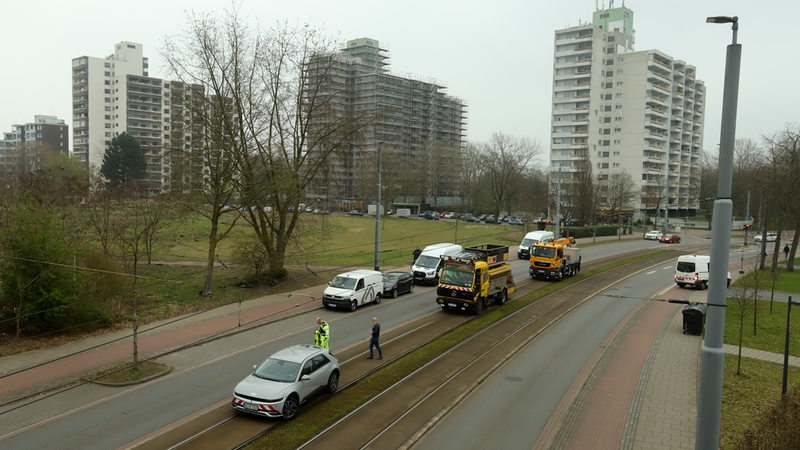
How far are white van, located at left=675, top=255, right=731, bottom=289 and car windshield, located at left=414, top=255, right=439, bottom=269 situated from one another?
52.4 ft

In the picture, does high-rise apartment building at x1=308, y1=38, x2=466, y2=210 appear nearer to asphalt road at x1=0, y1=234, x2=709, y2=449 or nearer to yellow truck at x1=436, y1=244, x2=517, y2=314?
yellow truck at x1=436, y1=244, x2=517, y2=314

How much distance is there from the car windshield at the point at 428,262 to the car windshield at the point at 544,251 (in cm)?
707

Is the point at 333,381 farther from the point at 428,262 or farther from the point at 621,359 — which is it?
the point at 428,262

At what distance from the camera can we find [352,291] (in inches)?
1083

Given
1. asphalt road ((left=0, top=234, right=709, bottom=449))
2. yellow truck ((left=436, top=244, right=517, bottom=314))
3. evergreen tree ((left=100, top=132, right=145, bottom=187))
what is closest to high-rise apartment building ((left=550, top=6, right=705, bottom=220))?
evergreen tree ((left=100, top=132, right=145, bottom=187))

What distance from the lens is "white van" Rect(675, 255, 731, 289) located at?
115 ft

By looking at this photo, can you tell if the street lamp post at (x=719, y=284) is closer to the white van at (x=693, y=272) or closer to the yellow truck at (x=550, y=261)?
the yellow truck at (x=550, y=261)

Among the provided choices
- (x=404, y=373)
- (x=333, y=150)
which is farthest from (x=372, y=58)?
(x=404, y=373)

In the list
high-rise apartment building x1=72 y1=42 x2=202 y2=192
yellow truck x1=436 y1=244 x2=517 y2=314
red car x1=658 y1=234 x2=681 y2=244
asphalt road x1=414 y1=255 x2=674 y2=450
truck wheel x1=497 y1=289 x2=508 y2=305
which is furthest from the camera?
high-rise apartment building x1=72 y1=42 x2=202 y2=192

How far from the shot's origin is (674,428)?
13.5m

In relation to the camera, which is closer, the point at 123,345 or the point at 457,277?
the point at 123,345

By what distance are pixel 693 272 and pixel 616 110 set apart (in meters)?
77.0

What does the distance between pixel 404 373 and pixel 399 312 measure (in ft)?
33.7

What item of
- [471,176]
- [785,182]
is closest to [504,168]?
[471,176]
